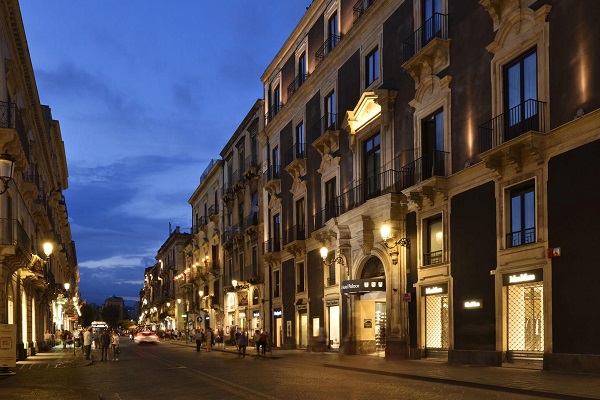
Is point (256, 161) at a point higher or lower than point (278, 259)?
higher

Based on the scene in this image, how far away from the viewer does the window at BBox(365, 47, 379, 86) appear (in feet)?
105

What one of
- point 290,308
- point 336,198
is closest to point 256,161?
point 290,308

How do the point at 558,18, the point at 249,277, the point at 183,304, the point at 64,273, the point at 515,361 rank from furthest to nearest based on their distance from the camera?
the point at 183,304 < the point at 64,273 < the point at 249,277 < the point at 515,361 < the point at 558,18

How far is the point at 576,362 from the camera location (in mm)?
18547

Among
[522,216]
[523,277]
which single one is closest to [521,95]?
[522,216]

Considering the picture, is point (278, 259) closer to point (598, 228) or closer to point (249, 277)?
point (249, 277)

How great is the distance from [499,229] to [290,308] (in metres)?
23.2

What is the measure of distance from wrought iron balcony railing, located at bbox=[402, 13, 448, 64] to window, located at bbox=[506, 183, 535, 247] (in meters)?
6.88

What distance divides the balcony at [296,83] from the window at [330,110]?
3.29m

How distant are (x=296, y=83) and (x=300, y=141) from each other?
344 cm

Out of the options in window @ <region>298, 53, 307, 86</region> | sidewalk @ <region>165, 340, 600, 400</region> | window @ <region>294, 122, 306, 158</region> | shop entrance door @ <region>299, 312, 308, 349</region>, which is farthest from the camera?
window @ <region>298, 53, 307, 86</region>

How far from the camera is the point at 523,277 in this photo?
2095cm

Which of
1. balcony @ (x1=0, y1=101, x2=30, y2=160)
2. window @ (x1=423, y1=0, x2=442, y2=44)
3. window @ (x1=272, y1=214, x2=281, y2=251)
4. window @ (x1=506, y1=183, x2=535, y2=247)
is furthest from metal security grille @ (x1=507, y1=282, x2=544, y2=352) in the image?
window @ (x1=272, y1=214, x2=281, y2=251)

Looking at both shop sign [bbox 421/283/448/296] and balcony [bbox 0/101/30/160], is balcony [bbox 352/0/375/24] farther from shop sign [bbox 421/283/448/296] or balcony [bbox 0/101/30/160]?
balcony [bbox 0/101/30/160]
